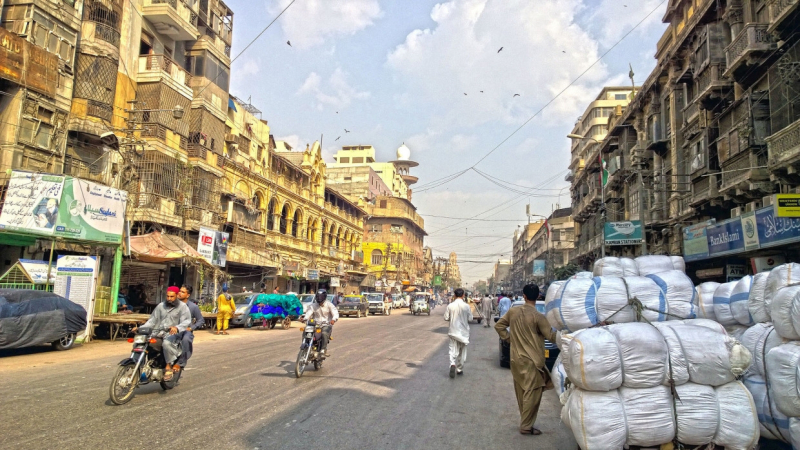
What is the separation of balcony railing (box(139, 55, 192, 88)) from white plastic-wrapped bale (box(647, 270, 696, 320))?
24.8m

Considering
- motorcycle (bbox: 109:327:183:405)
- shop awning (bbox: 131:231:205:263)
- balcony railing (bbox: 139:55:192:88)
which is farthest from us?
balcony railing (bbox: 139:55:192:88)

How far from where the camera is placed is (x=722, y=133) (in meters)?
18.9

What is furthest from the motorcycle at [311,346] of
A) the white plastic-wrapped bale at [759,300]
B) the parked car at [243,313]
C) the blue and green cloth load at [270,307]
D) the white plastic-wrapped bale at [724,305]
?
the blue and green cloth load at [270,307]

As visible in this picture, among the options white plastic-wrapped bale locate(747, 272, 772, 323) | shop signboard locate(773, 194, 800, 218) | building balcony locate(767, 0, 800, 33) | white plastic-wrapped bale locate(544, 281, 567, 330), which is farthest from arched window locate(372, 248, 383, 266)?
white plastic-wrapped bale locate(747, 272, 772, 323)

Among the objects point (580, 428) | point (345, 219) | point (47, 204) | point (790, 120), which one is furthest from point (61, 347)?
point (345, 219)

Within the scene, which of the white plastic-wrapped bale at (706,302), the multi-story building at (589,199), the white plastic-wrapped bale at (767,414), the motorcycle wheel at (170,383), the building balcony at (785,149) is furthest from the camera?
the multi-story building at (589,199)

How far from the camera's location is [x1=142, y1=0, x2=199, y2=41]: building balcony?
80.5 ft

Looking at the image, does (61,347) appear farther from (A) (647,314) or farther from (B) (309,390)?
(A) (647,314)

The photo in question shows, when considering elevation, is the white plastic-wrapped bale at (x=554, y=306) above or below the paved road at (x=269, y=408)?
above

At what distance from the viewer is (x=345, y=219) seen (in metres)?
54.2

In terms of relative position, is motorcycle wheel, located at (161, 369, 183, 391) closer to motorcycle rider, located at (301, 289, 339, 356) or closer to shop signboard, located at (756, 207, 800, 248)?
motorcycle rider, located at (301, 289, 339, 356)

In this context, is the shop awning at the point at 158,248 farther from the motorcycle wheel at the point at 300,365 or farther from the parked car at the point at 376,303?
the parked car at the point at 376,303

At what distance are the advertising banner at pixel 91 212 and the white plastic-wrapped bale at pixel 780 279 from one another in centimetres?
1626

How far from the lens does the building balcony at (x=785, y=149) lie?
1273 centimetres
